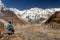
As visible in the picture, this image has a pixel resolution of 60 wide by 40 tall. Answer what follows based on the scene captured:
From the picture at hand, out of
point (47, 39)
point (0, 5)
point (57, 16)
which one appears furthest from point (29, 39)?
point (0, 5)

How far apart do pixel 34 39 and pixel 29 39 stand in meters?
0.63

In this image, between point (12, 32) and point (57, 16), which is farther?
point (57, 16)

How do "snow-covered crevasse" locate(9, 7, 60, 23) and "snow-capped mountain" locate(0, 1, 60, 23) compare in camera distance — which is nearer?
"snow-capped mountain" locate(0, 1, 60, 23)

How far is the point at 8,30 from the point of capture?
25.4 metres

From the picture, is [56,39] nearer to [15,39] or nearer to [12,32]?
[15,39]

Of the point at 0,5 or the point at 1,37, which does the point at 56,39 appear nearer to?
the point at 1,37

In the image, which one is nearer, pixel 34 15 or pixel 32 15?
pixel 32 15

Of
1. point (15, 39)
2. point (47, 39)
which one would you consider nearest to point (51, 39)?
point (47, 39)

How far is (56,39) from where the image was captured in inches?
872

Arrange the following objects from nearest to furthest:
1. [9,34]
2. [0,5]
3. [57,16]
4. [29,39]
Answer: [29,39] → [9,34] → [57,16] → [0,5]

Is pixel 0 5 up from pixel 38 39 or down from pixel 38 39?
up

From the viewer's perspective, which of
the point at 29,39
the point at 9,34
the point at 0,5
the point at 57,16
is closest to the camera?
the point at 29,39

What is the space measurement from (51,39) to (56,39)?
0.61m

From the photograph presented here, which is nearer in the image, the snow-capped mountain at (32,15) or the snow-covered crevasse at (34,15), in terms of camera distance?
the snow-capped mountain at (32,15)
